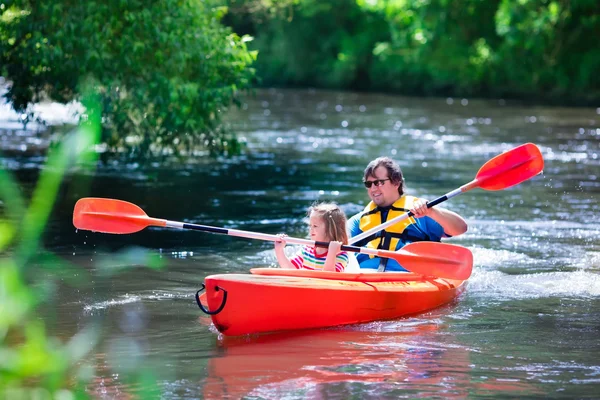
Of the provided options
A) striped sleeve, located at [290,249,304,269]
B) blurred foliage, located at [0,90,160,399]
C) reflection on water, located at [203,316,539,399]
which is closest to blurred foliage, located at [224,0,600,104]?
blurred foliage, located at [0,90,160,399]

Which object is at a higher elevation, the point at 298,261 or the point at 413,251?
the point at 413,251

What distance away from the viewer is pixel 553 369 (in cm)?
452

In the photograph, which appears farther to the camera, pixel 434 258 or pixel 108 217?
pixel 108 217

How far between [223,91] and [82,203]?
4143 mm

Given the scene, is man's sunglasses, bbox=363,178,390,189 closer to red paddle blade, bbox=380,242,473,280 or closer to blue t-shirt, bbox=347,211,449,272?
blue t-shirt, bbox=347,211,449,272

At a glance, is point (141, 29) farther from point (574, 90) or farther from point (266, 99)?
point (574, 90)

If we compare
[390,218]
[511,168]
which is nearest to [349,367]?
[390,218]

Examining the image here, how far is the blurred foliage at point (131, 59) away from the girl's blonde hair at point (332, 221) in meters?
4.43

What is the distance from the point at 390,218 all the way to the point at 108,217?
1765mm

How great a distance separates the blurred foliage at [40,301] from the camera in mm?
1783

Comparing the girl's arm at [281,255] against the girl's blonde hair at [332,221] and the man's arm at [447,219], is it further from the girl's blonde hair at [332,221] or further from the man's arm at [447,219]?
the man's arm at [447,219]

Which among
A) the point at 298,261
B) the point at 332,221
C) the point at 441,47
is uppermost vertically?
the point at 441,47

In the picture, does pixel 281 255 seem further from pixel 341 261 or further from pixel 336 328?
pixel 336 328

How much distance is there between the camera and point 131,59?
9727mm
